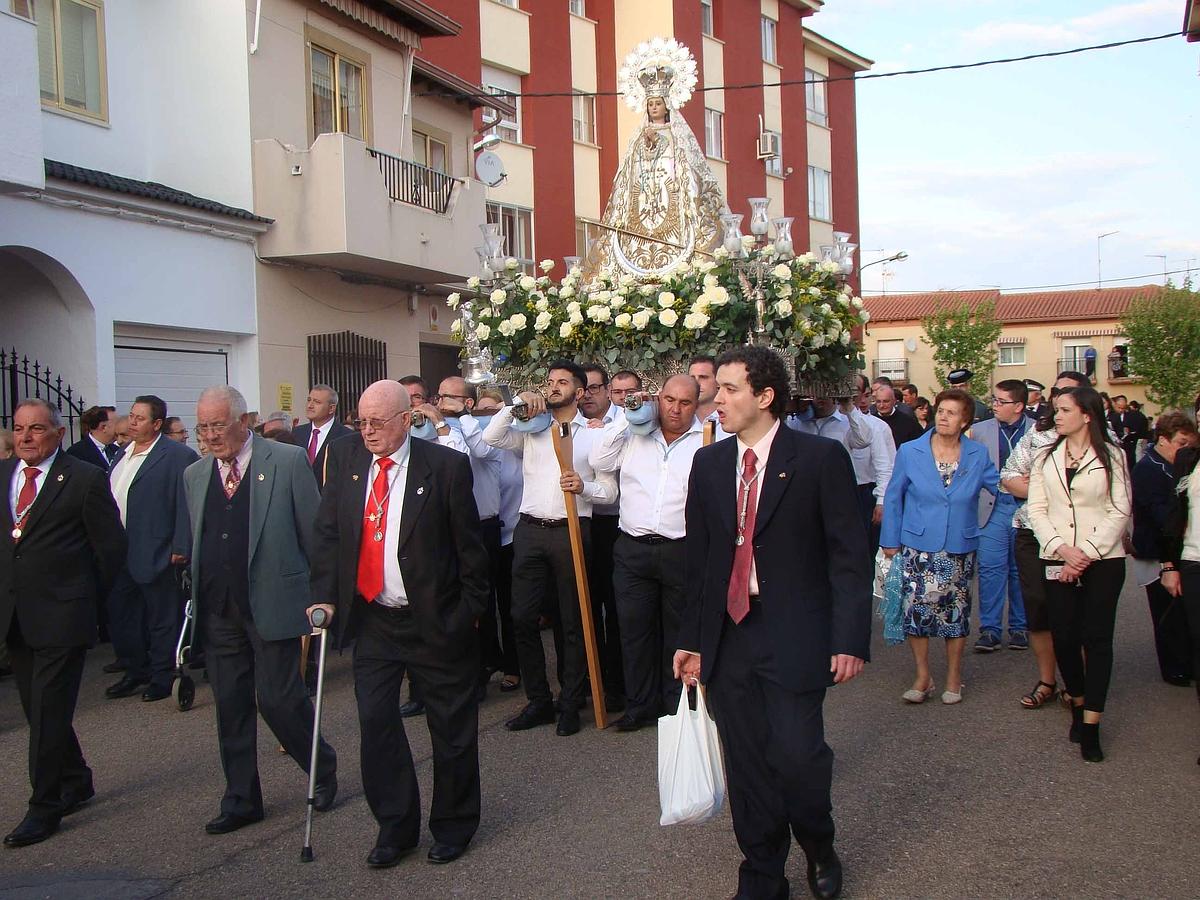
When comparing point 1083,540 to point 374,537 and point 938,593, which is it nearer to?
point 938,593

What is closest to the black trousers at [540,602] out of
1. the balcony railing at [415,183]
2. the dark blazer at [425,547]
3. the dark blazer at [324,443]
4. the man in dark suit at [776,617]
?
the dark blazer at [425,547]

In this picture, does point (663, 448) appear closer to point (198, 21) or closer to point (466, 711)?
point (466, 711)

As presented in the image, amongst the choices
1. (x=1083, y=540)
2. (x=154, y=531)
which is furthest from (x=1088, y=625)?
(x=154, y=531)

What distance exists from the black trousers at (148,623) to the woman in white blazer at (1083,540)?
5.97 metres

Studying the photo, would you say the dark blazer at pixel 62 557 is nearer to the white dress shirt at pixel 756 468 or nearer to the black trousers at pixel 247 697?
the black trousers at pixel 247 697

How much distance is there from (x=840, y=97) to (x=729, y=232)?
29367 millimetres

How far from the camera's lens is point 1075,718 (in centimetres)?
660

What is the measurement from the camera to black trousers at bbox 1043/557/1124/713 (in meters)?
6.28

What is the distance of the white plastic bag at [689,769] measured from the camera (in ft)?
14.1

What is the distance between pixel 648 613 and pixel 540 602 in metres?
0.73

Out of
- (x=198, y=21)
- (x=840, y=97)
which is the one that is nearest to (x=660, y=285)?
(x=198, y=21)

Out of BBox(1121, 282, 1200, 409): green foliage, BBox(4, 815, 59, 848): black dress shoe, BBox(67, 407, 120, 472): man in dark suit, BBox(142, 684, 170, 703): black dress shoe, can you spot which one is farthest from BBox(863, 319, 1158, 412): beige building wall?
BBox(4, 815, 59, 848): black dress shoe

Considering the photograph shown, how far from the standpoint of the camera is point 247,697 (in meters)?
5.64

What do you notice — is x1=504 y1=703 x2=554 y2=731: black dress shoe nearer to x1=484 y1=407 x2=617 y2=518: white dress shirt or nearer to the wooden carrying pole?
the wooden carrying pole
